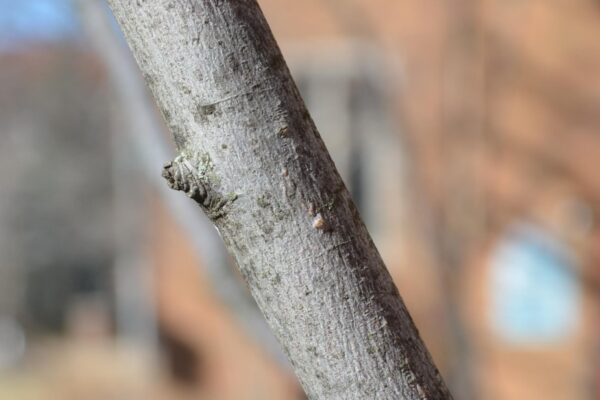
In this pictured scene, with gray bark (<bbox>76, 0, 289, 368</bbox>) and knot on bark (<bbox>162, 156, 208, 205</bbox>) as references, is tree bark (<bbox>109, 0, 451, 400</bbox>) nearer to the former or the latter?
knot on bark (<bbox>162, 156, 208, 205</bbox>)

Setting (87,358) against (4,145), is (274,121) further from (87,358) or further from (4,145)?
(4,145)

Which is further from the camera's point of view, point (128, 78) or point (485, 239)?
point (485, 239)

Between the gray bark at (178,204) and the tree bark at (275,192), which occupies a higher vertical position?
the tree bark at (275,192)

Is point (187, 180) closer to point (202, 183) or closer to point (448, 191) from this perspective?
point (202, 183)

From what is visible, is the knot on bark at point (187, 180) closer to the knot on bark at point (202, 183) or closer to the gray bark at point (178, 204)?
the knot on bark at point (202, 183)

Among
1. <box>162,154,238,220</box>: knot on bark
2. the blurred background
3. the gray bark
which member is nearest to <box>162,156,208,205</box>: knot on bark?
<box>162,154,238,220</box>: knot on bark

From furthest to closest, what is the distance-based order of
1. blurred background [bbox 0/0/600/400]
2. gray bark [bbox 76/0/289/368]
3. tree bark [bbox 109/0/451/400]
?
blurred background [bbox 0/0/600/400]
gray bark [bbox 76/0/289/368]
tree bark [bbox 109/0/451/400]

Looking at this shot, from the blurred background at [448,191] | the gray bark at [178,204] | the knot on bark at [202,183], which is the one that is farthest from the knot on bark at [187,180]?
the blurred background at [448,191]

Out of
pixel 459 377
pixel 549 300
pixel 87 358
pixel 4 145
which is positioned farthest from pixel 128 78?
pixel 4 145
